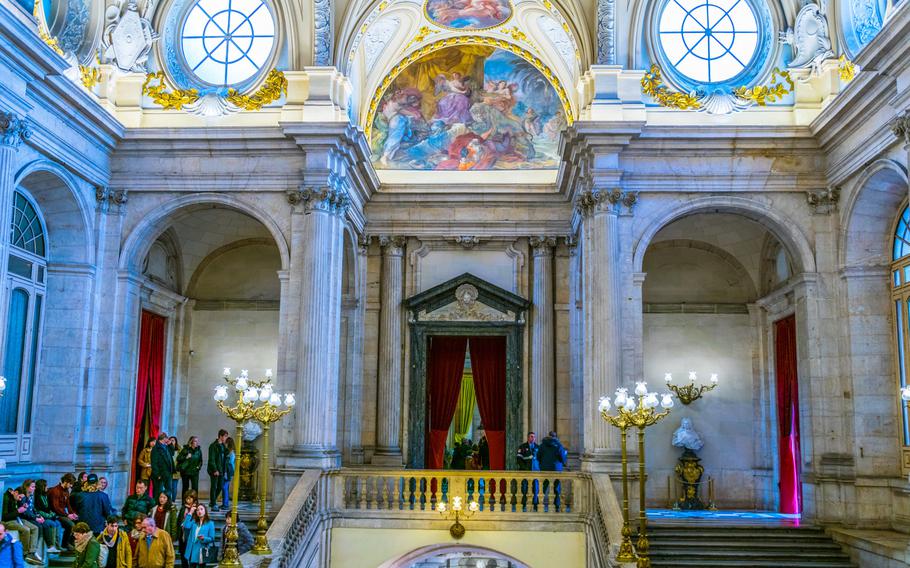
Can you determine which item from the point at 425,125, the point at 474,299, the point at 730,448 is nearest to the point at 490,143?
the point at 425,125

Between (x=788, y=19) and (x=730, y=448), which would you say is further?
(x=730, y=448)

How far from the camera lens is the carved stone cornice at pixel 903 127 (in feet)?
44.7

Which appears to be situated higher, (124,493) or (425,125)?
(425,125)

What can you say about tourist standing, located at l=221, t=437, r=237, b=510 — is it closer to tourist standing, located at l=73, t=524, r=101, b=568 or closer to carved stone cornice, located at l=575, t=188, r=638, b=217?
tourist standing, located at l=73, t=524, r=101, b=568

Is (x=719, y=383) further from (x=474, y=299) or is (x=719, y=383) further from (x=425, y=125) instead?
(x=425, y=125)

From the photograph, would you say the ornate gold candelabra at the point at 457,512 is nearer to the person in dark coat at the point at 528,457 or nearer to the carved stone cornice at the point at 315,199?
the person in dark coat at the point at 528,457

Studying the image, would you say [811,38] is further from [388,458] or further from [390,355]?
[388,458]

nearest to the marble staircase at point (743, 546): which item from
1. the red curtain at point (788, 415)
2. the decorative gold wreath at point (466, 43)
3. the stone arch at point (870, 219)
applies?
the red curtain at point (788, 415)

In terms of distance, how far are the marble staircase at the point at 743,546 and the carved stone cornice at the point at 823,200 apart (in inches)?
233

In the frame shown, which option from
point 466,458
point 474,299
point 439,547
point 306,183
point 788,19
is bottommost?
point 439,547

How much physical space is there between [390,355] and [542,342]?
3.61 m

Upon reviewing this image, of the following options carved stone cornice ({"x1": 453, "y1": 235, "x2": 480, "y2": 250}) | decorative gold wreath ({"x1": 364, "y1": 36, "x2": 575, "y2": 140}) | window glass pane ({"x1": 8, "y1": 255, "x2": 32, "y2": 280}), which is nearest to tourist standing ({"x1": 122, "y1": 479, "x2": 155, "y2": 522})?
window glass pane ({"x1": 8, "y1": 255, "x2": 32, "y2": 280})

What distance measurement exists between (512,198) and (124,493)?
10.8 m

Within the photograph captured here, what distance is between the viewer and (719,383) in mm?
22172
